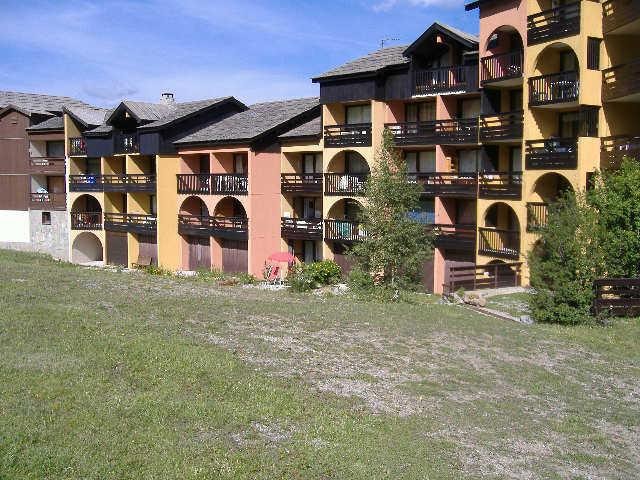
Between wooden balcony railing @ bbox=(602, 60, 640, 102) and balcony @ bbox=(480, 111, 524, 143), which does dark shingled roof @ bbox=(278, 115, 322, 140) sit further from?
wooden balcony railing @ bbox=(602, 60, 640, 102)

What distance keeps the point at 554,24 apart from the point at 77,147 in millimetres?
38008

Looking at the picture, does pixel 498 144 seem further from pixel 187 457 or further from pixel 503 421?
pixel 187 457

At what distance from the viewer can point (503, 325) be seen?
2314 cm

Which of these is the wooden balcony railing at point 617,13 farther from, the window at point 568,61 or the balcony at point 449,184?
A: the balcony at point 449,184

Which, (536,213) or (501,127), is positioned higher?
(501,127)

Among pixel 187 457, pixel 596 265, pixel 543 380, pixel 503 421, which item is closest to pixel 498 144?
pixel 596 265

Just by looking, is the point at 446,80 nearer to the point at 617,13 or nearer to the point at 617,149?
the point at 617,13

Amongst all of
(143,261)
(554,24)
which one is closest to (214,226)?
(143,261)

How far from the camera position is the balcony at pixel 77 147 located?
53.5 meters

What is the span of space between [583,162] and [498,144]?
5939 millimetres

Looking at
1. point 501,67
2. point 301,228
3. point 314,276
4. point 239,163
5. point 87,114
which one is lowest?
point 314,276

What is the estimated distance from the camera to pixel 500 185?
3322 centimetres

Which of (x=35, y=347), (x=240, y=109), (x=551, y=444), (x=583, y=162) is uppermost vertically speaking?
(x=240, y=109)

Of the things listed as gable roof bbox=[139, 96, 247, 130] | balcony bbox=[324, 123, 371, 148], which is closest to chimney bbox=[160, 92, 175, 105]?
gable roof bbox=[139, 96, 247, 130]
